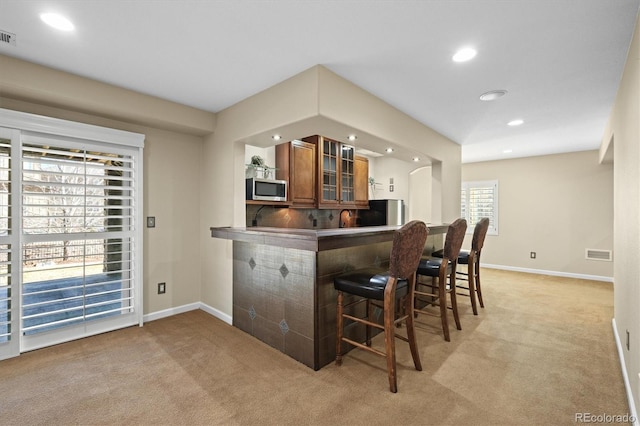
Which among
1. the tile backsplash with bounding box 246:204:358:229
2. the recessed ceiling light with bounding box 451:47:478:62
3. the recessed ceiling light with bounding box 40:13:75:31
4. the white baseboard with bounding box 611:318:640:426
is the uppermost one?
the recessed ceiling light with bounding box 40:13:75:31

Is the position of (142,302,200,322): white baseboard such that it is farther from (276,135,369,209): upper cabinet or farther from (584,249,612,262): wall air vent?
(584,249,612,262): wall air vent

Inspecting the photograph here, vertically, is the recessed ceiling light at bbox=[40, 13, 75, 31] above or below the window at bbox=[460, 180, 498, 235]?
above

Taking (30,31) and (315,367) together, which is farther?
(315,367)

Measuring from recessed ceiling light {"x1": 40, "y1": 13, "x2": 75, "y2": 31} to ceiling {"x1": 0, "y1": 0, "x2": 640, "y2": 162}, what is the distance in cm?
4

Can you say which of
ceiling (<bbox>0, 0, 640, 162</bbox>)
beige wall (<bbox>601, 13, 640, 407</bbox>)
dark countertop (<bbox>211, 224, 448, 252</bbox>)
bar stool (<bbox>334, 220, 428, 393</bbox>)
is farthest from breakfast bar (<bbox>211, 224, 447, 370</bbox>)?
beige wall (<bbox>601, 13, 640, 407</bbox>)

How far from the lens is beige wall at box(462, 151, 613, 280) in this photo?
5.26 m

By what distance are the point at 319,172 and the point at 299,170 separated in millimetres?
376

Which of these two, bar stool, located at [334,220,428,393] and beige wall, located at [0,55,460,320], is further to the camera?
beige wall, located at [0,55,460,320]

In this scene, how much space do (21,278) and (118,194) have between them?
106 cm

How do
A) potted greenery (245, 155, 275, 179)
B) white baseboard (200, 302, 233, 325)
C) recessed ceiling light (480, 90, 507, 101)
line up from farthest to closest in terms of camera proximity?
potted greenery (245, 155, 275, 179), white baseboard (200, 302, 233, 325), recessed ceiling light (480, 90, 507, 101)

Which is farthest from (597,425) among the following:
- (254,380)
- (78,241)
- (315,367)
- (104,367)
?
(78,241)

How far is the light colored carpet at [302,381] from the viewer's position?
1.77m

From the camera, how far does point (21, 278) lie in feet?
8.13

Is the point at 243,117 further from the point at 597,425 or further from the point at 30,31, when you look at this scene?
the point at 597,425
